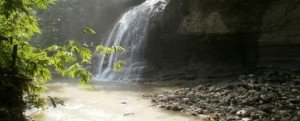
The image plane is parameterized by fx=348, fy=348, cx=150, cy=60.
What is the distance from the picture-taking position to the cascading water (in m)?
19.1

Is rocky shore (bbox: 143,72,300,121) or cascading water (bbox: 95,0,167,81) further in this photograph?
cascading water (bbox: 95,0,167,81)

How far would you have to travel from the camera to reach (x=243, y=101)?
9758 millimetres

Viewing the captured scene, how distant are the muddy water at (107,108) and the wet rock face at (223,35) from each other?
13.3 ft

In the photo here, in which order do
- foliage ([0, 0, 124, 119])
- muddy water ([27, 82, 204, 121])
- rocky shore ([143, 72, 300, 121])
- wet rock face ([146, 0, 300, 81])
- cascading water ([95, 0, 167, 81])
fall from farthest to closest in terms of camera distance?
cascading water ([95, 0, 167, 81])
wet rock face ([146, 0, 300, 81])
muddy water ([27, 82, 204, 121])
rocky shore ([143, 72, 300, 121])
foliage ([0, 0, 124, 119])

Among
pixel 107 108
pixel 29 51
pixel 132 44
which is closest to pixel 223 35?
pixel 132 44

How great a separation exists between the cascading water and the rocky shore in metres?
6.33

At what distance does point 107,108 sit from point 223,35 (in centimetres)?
876

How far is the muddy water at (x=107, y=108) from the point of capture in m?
9.19

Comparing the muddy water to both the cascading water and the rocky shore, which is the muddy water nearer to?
the rocky shore

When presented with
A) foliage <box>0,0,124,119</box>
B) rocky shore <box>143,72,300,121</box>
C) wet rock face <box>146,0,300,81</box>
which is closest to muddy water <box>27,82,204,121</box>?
rocky shore <box>143,72,300,121</box>

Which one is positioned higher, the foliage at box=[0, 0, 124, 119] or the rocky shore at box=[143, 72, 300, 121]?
the foliage at box=[0, 0, 124, 119]

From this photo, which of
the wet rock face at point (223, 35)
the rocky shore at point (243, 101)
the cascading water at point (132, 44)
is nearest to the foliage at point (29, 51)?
the rocky shore at point (243, 101)

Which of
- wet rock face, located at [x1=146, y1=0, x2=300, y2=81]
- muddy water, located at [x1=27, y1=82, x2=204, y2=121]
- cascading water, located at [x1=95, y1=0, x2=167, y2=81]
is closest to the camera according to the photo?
muddy water, located at [x1=27, y1=82, x2=204, y2=121]

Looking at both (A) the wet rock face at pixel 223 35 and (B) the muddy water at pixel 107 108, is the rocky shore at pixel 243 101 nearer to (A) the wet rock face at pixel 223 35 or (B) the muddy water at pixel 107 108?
(B) the muddy water at pixel 107 108
